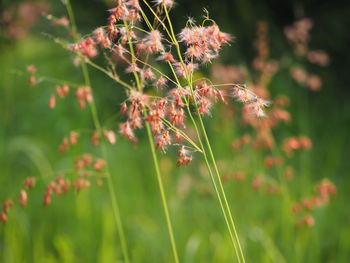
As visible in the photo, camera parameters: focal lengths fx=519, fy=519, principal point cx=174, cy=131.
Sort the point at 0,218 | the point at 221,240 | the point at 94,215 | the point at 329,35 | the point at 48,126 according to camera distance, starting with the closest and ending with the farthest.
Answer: the point at 0,218, the point at 221,240, the point at 94,215, the point at 48,126, the point at 329,35

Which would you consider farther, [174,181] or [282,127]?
[282,127]

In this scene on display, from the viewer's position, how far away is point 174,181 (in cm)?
400

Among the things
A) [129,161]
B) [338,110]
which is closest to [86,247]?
[129,161]

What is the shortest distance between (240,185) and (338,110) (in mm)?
1852

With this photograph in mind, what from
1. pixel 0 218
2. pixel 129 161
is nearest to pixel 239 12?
pixel 129 161

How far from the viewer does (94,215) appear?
344cm

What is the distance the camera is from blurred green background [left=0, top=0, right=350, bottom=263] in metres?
3.02

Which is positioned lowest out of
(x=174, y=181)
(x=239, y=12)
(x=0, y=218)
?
(x=0, y=218)

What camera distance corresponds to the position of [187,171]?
4180 millimetres

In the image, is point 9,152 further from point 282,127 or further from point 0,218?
point 0,218

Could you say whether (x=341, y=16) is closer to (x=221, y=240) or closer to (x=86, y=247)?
(x=221, y=240)

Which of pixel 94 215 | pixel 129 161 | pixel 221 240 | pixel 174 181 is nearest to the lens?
pixel 221 240

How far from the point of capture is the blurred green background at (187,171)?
3.02 meters

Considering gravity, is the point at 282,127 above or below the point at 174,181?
above
